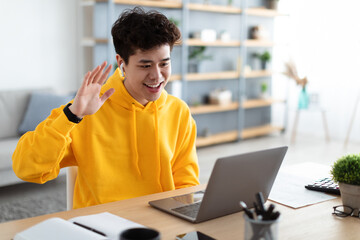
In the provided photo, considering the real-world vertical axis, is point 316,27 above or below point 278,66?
above

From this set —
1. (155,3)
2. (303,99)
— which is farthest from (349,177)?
(303,99)

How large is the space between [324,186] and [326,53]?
484 cm

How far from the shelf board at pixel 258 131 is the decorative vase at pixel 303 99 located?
0.59 meters

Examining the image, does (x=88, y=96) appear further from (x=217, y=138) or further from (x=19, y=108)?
(x=217, y=138)

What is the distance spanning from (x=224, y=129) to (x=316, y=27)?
5.93ft

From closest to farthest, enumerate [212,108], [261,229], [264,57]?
[261,229] → [212,108] → [264,57]

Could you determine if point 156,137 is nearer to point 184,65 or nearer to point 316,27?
point 184,65

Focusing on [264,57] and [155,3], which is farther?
[264,57]

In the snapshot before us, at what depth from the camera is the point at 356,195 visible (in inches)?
53.2

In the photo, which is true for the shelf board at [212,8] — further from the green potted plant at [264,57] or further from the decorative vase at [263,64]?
the decorative vase at [263,64]

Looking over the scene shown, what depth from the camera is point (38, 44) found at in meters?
4.65

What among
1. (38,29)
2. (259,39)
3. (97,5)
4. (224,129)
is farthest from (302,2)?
(38,29)

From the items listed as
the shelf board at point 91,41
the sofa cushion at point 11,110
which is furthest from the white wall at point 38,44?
the sofa cushion at point 11,110

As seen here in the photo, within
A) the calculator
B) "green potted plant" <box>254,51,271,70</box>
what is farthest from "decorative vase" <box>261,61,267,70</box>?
the calculator
